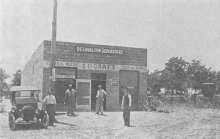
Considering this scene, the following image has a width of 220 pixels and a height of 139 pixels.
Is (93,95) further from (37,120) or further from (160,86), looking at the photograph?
(160,86)

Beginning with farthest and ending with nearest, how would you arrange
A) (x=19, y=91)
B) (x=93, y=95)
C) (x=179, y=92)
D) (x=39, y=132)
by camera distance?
(x=179, y=92)
(x=93, y=95)
(x=19, y=91)
(x=39, y=132)

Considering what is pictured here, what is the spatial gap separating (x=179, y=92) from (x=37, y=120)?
64347mm

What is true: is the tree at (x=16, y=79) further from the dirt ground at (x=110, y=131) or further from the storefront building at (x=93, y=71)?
the dirt ground at (x=110, y=131)

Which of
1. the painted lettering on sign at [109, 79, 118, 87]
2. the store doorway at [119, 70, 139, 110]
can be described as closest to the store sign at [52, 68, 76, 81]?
the painted lettering on sign at [109, 79, 118, 87]

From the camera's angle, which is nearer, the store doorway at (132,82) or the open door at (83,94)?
the open door at (83,94)

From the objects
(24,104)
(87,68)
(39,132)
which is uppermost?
(87,68)

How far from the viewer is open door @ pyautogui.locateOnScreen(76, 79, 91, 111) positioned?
844 inches

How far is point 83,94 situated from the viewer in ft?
70.8

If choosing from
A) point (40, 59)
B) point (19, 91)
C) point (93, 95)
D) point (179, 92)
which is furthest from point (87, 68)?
point (179, 92)

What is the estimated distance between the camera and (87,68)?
71.3ft

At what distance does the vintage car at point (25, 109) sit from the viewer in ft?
42.8

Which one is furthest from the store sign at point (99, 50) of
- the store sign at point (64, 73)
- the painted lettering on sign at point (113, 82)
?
the painted lettering on sign at point (113, 82)

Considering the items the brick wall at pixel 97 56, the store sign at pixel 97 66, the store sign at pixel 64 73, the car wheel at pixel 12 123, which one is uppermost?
the brick wall at pixel 97 56

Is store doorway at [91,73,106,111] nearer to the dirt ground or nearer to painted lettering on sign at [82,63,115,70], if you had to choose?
painted lettering on sign at [82,63,115,70]
